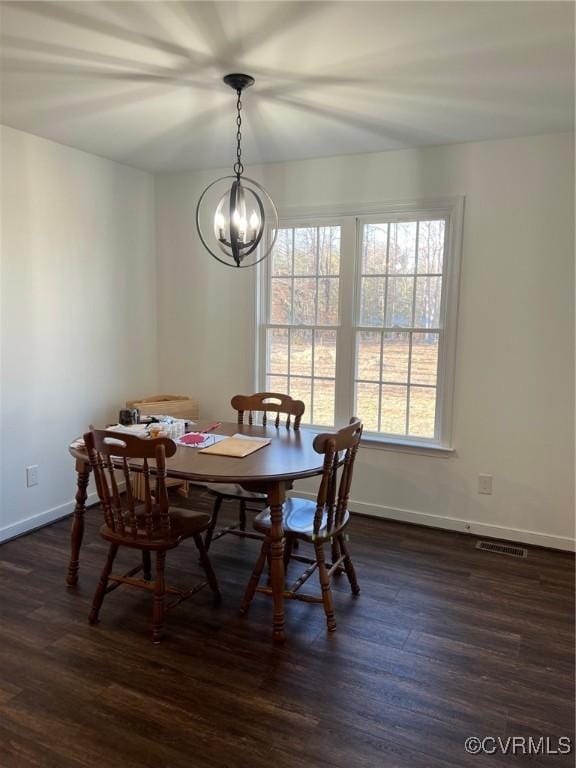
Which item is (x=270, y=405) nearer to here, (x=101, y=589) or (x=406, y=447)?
(x=406, y=447)

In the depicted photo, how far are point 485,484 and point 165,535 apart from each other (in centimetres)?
221

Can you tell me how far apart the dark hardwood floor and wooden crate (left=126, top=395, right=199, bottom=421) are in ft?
4.16

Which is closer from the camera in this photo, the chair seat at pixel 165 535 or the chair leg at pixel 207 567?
the chair seat at pixel 165 535

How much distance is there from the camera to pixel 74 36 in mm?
2168

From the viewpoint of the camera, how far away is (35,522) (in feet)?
11.8

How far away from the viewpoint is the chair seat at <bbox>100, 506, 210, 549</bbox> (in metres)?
2.37

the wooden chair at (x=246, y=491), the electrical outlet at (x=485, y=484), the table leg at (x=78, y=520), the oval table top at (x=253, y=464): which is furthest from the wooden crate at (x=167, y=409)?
the electrical outlet at (x=485, y=484)

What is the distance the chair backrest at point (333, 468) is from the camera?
7.68 feet

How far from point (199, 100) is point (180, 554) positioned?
2.57 meters

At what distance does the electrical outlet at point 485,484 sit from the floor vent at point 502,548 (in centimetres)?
33

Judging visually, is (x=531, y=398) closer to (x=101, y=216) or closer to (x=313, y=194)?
(x=313, y=194)

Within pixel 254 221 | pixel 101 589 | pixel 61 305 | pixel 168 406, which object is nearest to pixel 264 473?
pixel 101 589

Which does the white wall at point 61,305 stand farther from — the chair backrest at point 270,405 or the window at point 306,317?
the chair backrest at point 270,405

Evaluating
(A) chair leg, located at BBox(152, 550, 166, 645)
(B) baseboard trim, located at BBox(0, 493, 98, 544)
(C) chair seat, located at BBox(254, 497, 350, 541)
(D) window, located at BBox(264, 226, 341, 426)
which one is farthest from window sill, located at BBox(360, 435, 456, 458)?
(B) baseboard trim, located at BBox(0, 493, 98, 544)
